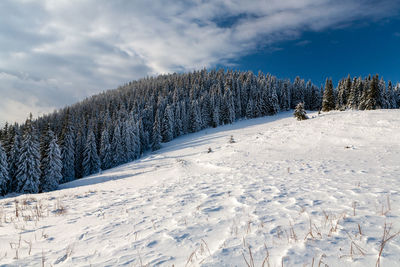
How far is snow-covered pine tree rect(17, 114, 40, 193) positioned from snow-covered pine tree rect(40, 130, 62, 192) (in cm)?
142

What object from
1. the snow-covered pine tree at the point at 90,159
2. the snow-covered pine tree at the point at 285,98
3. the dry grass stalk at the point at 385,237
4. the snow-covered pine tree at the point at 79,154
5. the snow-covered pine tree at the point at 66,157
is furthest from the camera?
the snow-covered pine tree at the point at 285,98

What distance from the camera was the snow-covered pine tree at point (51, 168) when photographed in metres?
30.6

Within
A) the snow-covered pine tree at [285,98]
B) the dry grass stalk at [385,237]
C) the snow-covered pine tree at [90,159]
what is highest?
the snow-covered pine tree at [285,98]

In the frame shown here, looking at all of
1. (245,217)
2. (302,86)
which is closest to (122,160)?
(245,217)

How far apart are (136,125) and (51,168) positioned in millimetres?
29520

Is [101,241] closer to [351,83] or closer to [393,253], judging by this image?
[393,253]

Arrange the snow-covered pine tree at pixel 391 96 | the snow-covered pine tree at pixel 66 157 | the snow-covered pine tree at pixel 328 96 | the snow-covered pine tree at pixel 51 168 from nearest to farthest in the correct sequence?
the snow-covered pine tree at pixel 51 168 < the snow-covered pine tree at pixel 66 157 < the snow-covered pine tree at pixel 328 96 < the snow-covered pine tree at pixel 391 96

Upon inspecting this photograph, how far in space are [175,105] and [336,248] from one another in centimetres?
8069

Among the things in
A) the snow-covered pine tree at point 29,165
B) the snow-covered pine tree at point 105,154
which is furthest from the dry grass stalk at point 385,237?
the snow-covered pine tree at point 105,154

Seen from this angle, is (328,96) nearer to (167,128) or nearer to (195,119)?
(195,119)

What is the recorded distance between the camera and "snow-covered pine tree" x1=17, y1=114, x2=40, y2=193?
1122 inches

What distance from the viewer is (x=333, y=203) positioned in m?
4.59

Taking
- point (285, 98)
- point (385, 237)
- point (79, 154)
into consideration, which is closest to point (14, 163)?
point (79, 154)

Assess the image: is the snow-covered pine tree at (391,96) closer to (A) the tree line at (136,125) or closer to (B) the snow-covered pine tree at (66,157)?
(A) the tree line at (136,125)
